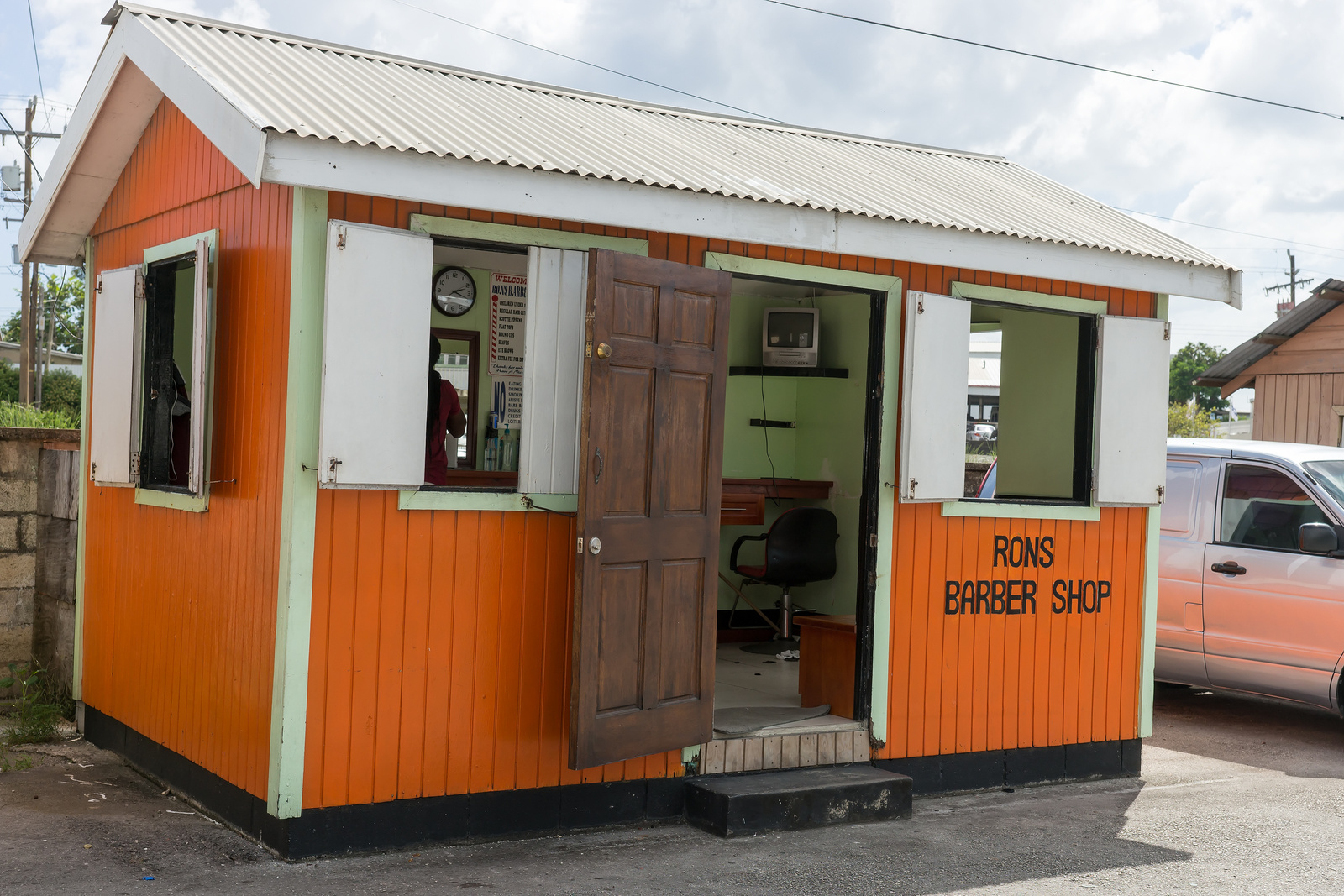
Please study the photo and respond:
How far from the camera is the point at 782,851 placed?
5.26 metres

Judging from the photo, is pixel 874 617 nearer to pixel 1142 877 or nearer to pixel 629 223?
pixel 1142 877

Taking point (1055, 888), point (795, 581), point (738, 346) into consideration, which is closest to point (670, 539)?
point (1055, 888)

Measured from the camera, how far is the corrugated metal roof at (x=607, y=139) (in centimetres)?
497

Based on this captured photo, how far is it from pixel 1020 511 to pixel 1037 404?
3.94 ft

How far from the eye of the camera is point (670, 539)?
5312 millimetres

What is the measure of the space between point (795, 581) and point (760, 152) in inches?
129

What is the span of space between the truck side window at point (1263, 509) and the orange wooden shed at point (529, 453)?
149 centimetres

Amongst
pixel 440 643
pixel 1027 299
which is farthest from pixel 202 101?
pixel 1027 299

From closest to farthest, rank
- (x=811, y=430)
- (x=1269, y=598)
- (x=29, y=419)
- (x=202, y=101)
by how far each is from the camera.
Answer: (x=202, y=101), (x=1269, y=598), (x=811, y=430), (x=29, y=419)

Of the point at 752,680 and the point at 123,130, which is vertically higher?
the point at 123,130

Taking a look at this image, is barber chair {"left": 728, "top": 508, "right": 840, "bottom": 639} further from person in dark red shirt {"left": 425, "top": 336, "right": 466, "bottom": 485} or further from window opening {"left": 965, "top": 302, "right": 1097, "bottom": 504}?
person in dark red shirt {"left": 425, "top": 336, "right": 466, "bottom": 485}

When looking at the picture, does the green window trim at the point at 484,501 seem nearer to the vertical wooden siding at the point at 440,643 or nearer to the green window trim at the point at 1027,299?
the vertical wooden siding at the point at 440,643

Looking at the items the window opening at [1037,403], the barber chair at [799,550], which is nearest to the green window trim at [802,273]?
the window opening at [1037,403]

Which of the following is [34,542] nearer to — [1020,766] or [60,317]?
[1020,766]
